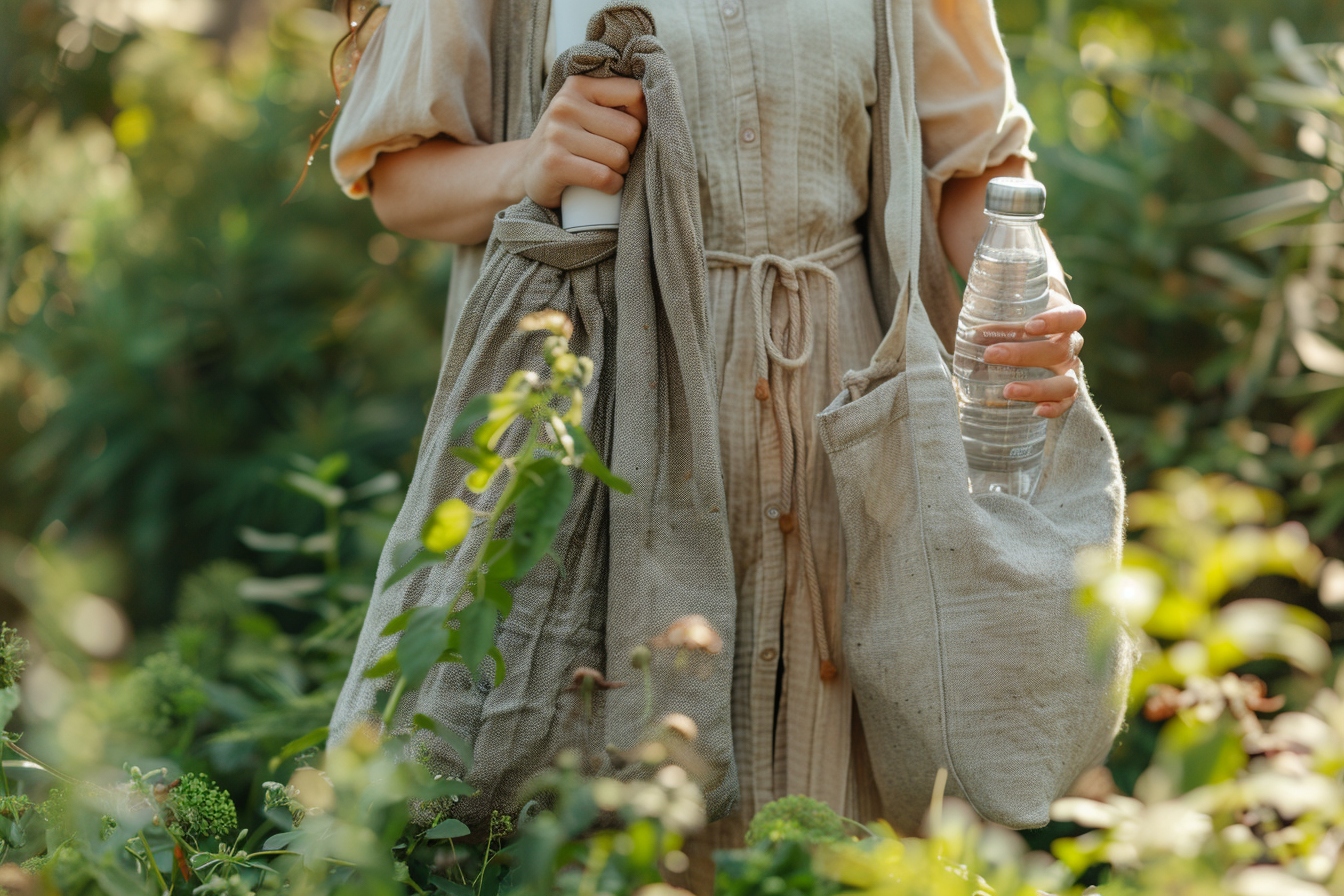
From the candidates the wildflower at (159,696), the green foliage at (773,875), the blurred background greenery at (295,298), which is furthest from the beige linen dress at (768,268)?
the blurred background greenery at (295,298)

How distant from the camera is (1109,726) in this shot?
1.08m

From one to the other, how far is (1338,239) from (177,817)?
2.29 m

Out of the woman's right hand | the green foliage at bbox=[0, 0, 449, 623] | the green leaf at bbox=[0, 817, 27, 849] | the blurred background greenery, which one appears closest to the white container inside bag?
the woman's right hand

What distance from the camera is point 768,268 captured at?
3.78 ft

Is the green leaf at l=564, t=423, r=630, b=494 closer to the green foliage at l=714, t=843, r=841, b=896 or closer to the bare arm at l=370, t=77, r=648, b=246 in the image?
the green foliage at l=714, t=843, r=841, b=896

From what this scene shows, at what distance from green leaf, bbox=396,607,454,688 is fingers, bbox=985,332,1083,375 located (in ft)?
2.02

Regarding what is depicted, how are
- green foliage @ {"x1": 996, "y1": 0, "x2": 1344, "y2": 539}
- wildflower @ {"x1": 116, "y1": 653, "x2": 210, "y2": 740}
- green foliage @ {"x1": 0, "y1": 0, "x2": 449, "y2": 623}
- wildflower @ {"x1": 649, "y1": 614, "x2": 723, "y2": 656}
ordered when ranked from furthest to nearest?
1. green foliage @ {"x1": 0, "y1": 0, "x2": 449, "y2": 623}
2. green foliage @ {"x1": 996, "y1": 0, "x2": 1344, "y2": 539}
3. wildflower @ {"x1": 116, "y1": 653, "x2": 210, "y2": 740}
4. wildflower @ {"x1": 649, "y1": 614, "x2": 723, "y2": 656}

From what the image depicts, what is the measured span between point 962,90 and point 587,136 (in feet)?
1.54

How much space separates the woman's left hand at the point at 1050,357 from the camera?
109cm

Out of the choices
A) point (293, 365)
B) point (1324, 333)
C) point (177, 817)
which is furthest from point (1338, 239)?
point (293, 365)

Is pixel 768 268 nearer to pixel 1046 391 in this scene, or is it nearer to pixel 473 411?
pixel 1046 391

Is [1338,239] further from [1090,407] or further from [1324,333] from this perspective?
[1090,407]

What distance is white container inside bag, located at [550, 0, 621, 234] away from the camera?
1045 millimetres

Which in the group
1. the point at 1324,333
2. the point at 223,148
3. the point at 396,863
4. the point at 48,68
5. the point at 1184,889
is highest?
the point at 48,68
